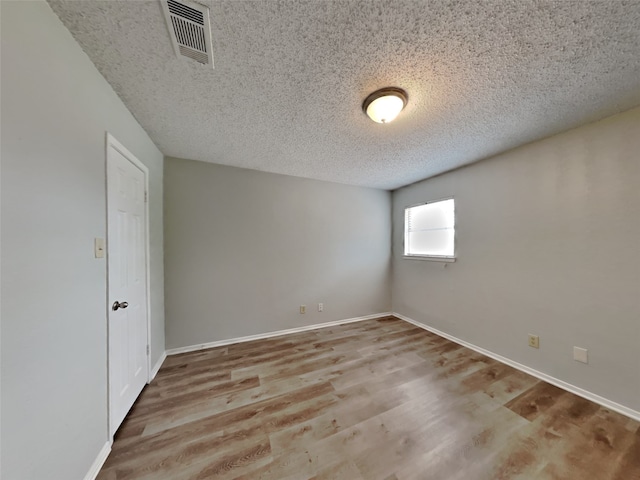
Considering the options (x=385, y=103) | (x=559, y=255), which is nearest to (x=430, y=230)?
(x=559, y=255)

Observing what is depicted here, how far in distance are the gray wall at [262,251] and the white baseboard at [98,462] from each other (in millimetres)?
1311

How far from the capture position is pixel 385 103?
58.2 inches

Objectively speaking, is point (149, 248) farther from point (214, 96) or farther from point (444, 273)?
point (444, 273)

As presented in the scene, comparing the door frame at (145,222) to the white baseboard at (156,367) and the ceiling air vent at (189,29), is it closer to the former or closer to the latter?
the white baseboard at (156,367)

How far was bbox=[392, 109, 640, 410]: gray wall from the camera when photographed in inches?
64.8

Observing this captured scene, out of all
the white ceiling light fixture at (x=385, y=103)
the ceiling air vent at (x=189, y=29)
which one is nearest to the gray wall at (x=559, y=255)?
the white ceiling light fixture at (x=385, y=103)

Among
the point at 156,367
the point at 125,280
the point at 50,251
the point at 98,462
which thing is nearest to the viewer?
the point at 50,251

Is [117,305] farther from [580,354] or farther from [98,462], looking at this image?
[580,354]

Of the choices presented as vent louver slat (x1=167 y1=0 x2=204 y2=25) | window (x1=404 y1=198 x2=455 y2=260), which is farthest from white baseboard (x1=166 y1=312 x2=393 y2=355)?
vent louver slat (x1=167 y1=0 x2=204 y2=25)

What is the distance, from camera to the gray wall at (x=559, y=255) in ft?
5.40

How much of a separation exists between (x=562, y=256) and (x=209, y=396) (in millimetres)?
3454

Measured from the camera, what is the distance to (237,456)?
4.21 feet

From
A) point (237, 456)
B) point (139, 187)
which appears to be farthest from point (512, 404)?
point (139, 187)

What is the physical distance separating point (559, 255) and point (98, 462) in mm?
3809
